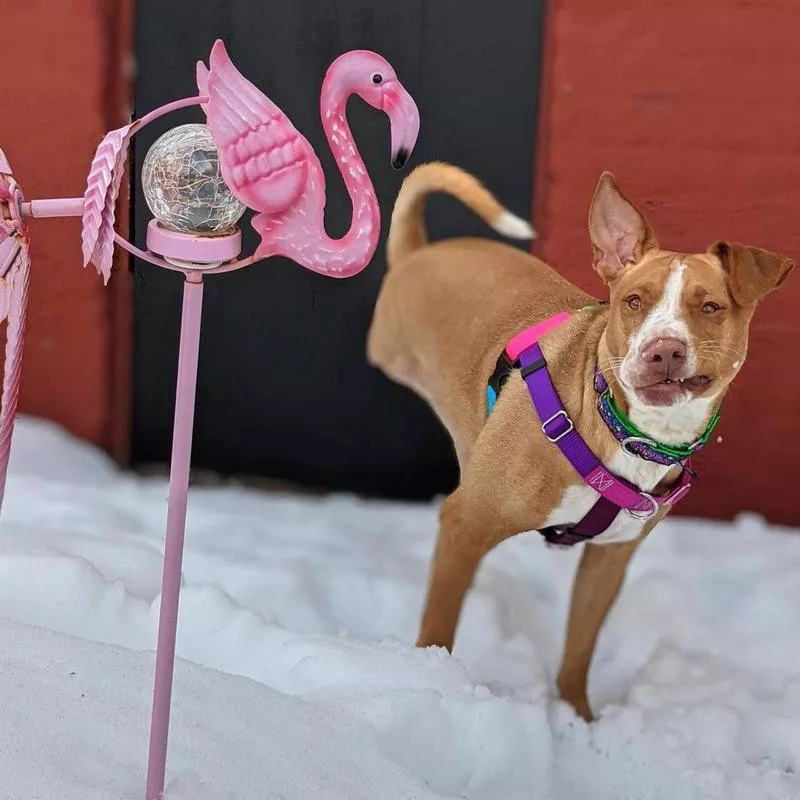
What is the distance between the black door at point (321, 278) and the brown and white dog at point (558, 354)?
18 centimetres

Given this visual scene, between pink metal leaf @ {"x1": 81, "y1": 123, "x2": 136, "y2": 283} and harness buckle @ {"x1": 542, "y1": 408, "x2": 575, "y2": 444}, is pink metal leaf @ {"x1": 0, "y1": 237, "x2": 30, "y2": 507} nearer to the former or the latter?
pink metal leaf @ {"x1": 81, "y1": 123, "x2": 136, "y2": 283}

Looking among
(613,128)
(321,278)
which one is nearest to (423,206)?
(321,278)

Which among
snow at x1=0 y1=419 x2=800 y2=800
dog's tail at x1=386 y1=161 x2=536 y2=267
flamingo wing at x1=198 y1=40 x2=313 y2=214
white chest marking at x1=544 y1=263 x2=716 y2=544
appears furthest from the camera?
dog's tail at x1=386 y1=161 x2=536 y2=267

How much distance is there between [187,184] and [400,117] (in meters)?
0.29

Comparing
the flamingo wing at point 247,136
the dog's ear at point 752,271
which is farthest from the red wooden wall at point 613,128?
the flamingo wing at point 247,136

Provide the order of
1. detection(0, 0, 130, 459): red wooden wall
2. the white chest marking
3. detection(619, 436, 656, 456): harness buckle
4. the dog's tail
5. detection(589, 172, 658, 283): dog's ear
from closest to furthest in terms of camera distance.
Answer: the white chest marking < detection(619, 436, 656, 456): harness buckle < detection(589, 172, 658, 283): dog's ear < the dog's tail < detection(0, 0, 130, 459): red wooden wall

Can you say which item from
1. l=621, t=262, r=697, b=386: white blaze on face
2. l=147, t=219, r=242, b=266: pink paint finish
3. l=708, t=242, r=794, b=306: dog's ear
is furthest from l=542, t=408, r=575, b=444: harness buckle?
l=147, t=219, r=242, b=266: pink paint finish

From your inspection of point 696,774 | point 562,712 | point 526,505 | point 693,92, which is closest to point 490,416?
point 526,505

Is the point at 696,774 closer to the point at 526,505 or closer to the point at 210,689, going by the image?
the point at 526,505

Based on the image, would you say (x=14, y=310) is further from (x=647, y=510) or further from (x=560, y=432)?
(x=647, y=510)

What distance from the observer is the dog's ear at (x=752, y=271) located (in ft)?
6.66

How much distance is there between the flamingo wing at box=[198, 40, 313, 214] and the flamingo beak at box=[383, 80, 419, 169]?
14 centimetres

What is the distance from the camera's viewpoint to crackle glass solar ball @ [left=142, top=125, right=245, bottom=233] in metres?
1.37

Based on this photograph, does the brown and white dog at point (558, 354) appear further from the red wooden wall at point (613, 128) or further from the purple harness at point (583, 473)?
the red wooden wall at point (613, 128)
